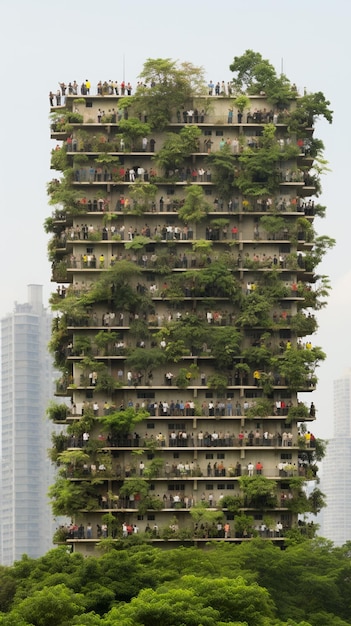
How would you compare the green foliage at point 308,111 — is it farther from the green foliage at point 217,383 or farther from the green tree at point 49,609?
the green tree at point 49,609

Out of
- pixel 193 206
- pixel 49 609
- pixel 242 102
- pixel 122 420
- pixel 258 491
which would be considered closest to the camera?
pixel 49 609

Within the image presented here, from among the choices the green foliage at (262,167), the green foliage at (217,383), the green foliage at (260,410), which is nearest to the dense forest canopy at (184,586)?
the green foliage at (260,410)

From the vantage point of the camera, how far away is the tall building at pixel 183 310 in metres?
130

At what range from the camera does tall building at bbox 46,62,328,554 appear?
12975cm

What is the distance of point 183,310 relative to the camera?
13400 cm

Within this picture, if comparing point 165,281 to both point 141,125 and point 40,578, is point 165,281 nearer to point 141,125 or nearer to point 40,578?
point 141,125

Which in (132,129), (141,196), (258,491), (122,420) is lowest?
(258,491)

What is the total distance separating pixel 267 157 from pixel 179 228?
7.33 m

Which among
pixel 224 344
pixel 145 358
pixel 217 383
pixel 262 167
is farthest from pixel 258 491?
pixel 262 167

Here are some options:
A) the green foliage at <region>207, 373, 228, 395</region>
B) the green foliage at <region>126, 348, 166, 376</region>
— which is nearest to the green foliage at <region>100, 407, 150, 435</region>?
the green foliage at <region>126, 348, 166, 376</region>

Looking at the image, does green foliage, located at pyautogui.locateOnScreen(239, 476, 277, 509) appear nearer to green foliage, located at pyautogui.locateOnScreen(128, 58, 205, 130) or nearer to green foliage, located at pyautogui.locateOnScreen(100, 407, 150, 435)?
green foliage, located at pyautogui.locateOnScreen(100, 407, 150, 435)

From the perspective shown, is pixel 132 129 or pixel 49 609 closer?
pixel 49 609

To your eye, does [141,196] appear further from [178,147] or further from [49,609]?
[49,609]

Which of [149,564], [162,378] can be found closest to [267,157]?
[162,378]
